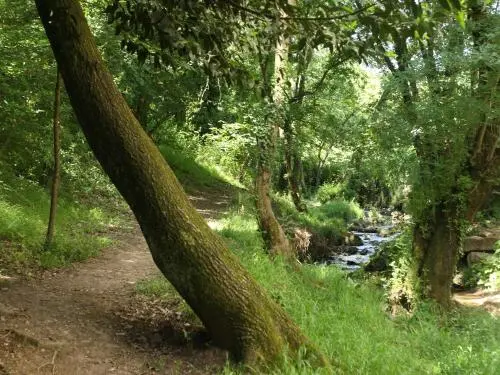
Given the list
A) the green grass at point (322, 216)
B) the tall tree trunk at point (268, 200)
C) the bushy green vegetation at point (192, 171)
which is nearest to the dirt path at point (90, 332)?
the tall tree trunk at point (268, 200)

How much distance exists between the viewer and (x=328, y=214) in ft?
74.5

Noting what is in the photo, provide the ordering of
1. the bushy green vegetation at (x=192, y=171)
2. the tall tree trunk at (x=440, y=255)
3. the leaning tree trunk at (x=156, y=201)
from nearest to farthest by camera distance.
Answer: the leaning tree trunk at (x=156, y=201) → the tall tree trunk at (x=440, y=255) → the bushy green vegetation at (x=192, y=171)

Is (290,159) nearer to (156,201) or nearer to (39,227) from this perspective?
(39,227)

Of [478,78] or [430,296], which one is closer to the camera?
[478,78]

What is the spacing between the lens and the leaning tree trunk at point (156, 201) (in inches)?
181

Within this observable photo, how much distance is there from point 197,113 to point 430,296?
41.6 feet

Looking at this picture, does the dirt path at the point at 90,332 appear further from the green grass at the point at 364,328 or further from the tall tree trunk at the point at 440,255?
the tall tree trunk at the point at 440,255

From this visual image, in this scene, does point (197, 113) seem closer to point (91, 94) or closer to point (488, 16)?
point (488, 16)

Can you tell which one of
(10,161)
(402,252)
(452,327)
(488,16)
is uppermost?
(488,16)

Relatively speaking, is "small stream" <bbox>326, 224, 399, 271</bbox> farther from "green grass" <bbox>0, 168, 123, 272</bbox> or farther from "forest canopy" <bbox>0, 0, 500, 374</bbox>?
"green grass" <bbox>0, 168, 123, 272</bbox>

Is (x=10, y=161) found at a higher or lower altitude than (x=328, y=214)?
higher

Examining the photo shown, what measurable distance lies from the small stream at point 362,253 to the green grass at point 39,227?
23.2 ft

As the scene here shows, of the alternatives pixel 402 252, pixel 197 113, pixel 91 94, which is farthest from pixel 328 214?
pixel 91 94

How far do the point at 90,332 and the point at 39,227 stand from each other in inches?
166
